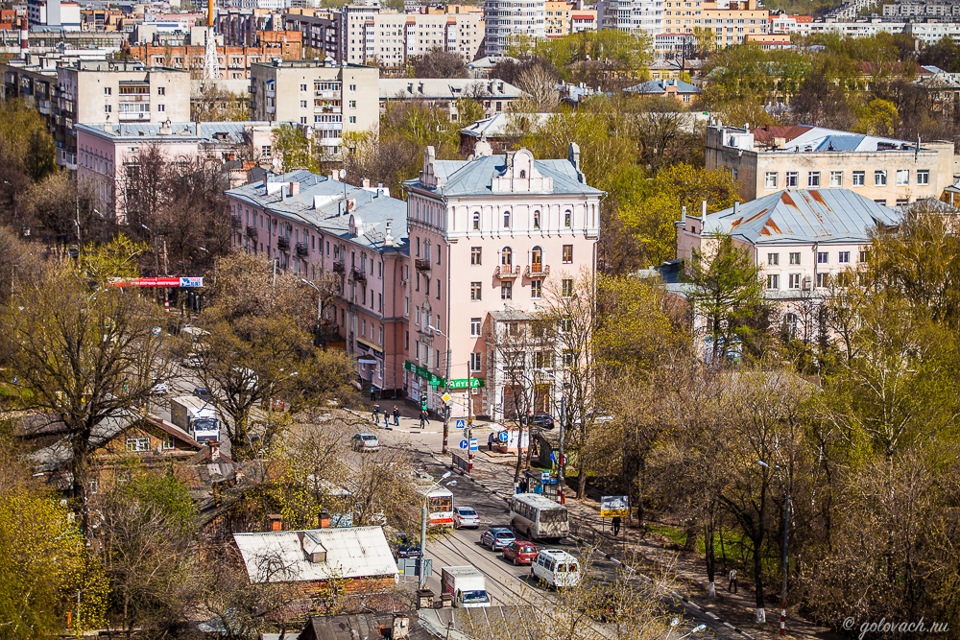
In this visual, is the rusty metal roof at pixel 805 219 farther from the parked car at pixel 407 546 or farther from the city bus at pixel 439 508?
the parked car at pixel 407 546

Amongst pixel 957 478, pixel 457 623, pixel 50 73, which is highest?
pixel 50 73

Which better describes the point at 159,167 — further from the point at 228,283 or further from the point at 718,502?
the point at 718,502

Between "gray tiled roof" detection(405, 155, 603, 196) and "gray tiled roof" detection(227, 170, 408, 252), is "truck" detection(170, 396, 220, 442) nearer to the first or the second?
"gray tiled roof" detection(227, 170, 408, 252)

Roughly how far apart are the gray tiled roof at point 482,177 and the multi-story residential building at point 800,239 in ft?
28.5

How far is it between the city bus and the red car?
7.05 ft

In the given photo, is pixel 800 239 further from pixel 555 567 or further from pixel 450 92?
pixel 450 92

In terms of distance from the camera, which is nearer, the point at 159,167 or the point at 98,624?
the point at 98,624

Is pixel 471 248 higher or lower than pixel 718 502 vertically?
higher

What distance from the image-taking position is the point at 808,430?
49.3 meters

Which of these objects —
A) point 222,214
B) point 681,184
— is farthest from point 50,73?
point 681,184

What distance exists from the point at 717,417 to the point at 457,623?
449 inches

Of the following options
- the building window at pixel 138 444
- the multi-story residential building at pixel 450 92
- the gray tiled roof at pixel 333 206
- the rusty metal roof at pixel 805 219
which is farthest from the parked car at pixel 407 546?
the multi-story residential building at pixel 450 92

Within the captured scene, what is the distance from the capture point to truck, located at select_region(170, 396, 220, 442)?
61094 millimetres

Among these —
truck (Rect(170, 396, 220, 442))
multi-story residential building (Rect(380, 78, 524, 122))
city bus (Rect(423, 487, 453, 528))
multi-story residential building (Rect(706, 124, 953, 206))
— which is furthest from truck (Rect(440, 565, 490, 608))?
multi-story residential building (Rect(380, 78, 524, 122))
